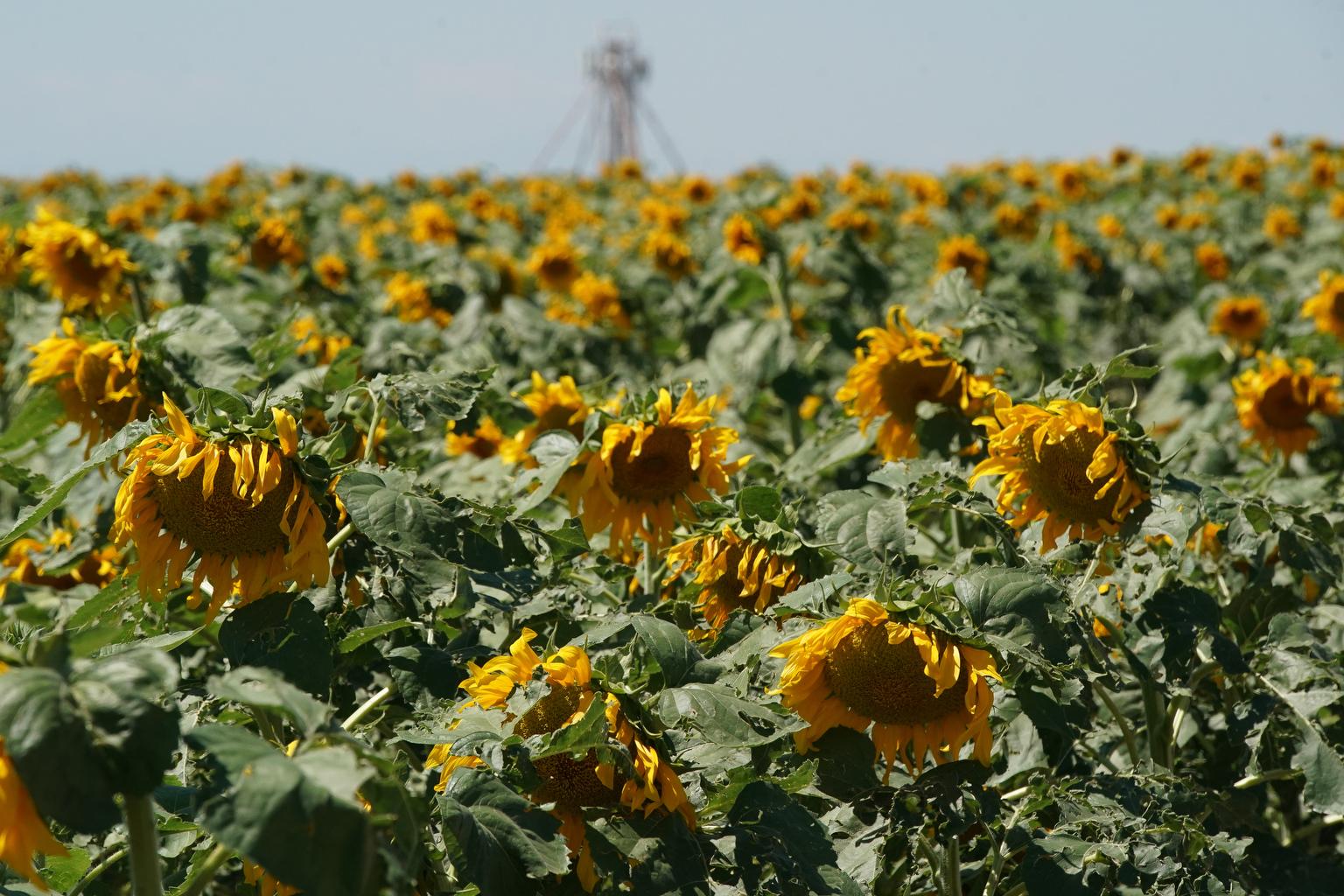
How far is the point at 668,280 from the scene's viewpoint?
648 cm

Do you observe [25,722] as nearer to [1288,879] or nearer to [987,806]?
[987,806]

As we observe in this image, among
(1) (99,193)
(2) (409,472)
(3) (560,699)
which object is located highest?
(2) (409,472)

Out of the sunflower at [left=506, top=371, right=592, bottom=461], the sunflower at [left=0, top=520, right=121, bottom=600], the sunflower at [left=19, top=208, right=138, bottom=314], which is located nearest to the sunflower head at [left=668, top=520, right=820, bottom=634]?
the sunflower at [left=506, top=371, right=592, bottom=461]

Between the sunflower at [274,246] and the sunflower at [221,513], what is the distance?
3.68m

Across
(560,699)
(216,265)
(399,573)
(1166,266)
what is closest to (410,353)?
(399,573)

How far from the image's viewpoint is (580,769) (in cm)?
184

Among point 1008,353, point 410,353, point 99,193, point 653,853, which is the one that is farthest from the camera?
point 99,193

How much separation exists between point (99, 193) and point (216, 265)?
821 centimetres

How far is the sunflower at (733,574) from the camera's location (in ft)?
7.66

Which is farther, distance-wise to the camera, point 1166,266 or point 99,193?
point 99,193

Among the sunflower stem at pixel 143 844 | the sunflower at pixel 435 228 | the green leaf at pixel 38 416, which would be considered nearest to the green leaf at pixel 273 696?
the sunflower stem at pixel 143 844

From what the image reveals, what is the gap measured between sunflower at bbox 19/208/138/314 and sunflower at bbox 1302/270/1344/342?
14.3ft

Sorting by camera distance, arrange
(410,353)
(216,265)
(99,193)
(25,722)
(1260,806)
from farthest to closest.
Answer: (99,193) → (216,265) → (410,353) → (1260,806) → (25,722)

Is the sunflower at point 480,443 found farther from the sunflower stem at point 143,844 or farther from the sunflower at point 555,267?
the sunflower at point 555,267
